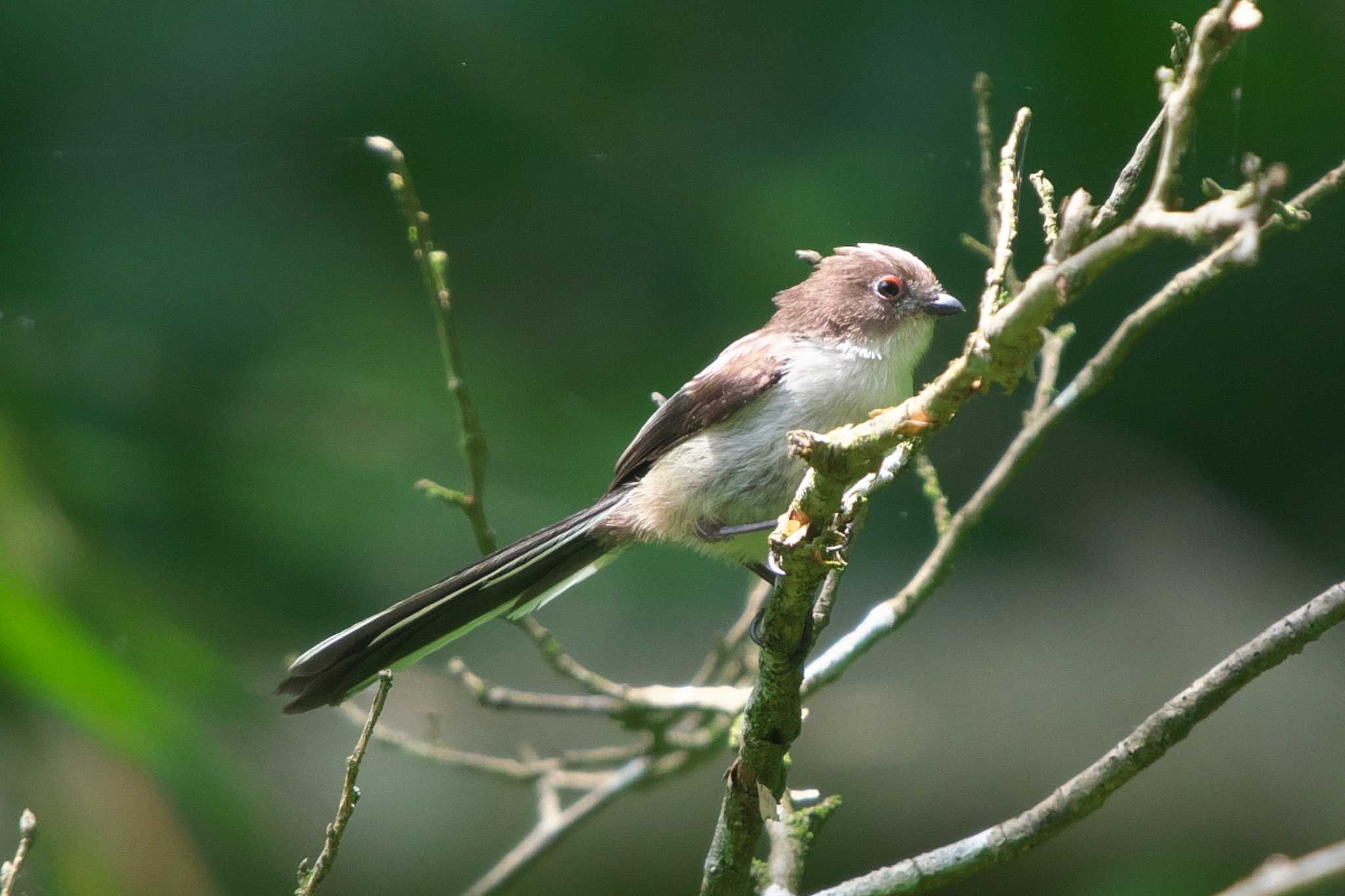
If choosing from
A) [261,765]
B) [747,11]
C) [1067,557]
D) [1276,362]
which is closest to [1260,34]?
[1276,362]

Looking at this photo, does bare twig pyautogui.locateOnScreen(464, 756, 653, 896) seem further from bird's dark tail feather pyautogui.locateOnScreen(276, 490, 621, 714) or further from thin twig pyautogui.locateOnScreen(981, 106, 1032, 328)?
thin twig pyautogui.locateOnScreen(981, 106, 1032, 328)

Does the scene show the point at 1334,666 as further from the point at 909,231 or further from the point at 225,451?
the point at 225,451

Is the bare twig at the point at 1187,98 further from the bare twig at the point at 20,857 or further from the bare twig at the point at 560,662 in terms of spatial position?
the bare twig at the point at 560,662

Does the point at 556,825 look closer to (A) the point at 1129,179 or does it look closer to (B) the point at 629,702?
(B) the point at 629,702

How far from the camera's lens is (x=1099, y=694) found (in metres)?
4.01

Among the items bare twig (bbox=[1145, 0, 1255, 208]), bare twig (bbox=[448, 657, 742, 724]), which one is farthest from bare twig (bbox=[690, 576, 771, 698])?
bare twig (bbox=[1145, 0, 1255, 208])

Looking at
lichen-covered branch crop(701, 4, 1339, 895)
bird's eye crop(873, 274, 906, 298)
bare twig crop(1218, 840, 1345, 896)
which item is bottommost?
bare twig crop(1218, 840, 1345, 896)

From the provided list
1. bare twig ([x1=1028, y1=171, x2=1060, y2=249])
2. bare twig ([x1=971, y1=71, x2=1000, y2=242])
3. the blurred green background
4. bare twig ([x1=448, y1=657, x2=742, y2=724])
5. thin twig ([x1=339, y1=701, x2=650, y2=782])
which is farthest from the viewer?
the blurred green background

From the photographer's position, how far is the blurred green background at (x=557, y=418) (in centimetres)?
370

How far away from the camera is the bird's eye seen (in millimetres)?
2557

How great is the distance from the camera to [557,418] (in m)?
3.96

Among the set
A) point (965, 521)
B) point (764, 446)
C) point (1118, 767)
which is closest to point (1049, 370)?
point (965, 521)

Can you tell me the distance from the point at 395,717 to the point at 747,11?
8.63ft

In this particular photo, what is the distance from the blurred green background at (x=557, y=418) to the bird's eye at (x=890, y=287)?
1037 millimetres
